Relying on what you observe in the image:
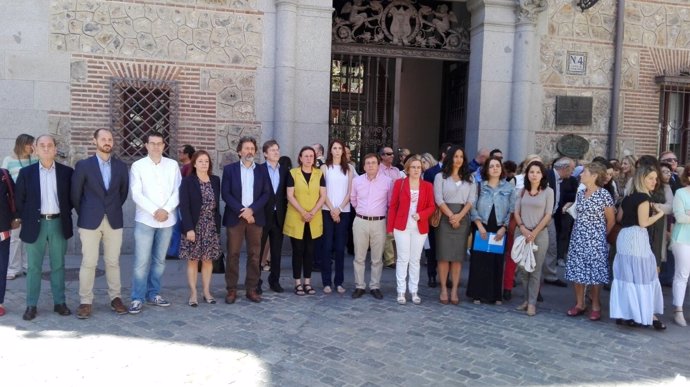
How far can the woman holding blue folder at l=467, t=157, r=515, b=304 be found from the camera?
675 centimetres

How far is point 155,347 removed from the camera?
507cm

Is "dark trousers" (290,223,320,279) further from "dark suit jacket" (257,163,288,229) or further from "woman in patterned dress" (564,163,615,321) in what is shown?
"woman in patterned dress" (564,163,615,321)

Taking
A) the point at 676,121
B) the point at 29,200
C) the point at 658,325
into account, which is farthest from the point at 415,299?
the point at 676,121

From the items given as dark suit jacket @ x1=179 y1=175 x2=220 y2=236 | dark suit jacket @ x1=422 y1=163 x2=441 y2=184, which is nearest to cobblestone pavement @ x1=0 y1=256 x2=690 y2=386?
dark suit jacket @ x1=179 y1=175 x2=220 y2=236

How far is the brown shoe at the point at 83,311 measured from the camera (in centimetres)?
586

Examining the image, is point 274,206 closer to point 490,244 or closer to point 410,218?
point 410,218

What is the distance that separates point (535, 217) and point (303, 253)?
8.89 ft

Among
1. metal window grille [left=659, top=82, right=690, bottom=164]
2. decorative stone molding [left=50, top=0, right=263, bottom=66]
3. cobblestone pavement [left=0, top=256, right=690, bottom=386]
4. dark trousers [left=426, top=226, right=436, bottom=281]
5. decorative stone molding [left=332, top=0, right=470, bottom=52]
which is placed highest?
decorative stone molding [left=332, top=0, right=470, bottom=52]

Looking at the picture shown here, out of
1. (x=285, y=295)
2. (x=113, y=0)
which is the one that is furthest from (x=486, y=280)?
(x=113, y=0)

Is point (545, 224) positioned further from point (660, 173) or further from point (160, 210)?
point (160, 210)

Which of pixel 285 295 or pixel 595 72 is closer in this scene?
pixel 285 295

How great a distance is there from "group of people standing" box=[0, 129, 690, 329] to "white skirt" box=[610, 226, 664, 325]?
0.04 feet

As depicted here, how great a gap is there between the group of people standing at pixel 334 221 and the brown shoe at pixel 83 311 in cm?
1

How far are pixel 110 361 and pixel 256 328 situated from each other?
4.63 ft
